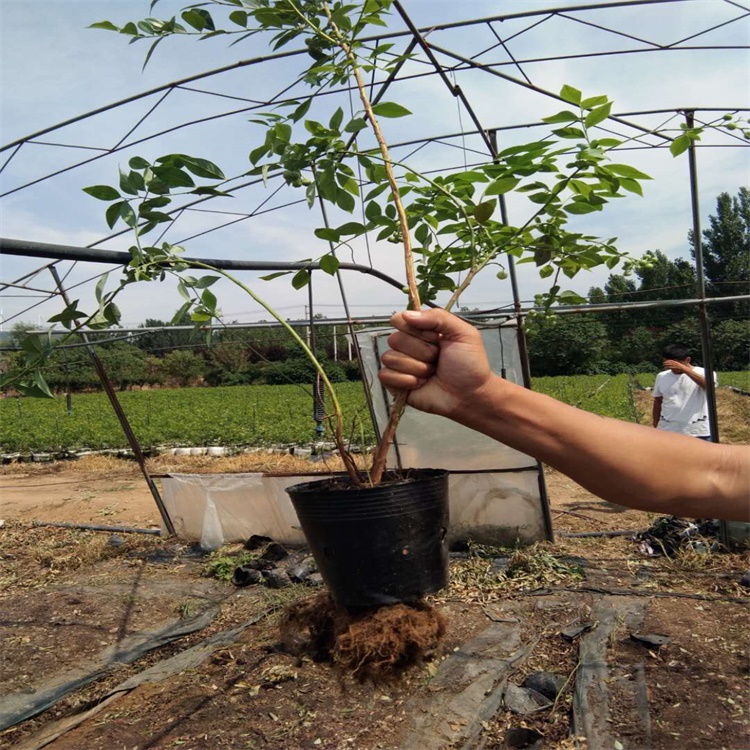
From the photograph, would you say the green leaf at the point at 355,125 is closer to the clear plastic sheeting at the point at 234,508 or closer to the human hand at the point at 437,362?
the human hand at the point at 437,362

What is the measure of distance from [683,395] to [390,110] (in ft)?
14.6

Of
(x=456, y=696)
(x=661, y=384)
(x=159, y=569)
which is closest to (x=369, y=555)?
(x=456, y=696)

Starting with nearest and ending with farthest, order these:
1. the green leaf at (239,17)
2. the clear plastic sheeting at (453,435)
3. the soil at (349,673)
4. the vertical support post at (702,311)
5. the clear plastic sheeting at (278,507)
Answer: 1. the green leaf at (239,17)
2. the soil at (349,673)
3. the vertical support post at (702,311)
4. the clear plastic sheeting at (453,435)
5. the clear plastic sheeting at (278,507)

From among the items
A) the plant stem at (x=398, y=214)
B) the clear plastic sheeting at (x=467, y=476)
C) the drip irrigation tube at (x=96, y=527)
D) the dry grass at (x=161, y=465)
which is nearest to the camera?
the plant stem at (x=398, y=214)

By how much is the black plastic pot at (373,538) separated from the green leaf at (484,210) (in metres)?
0.76

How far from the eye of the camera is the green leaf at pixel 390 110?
65.2 inches

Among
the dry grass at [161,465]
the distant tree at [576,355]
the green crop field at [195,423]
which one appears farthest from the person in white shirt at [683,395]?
the distant tree at [576,355]

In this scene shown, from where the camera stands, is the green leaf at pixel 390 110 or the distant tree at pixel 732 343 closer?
the green leaf at pixel 390 110

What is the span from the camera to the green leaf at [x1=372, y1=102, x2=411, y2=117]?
1.66m

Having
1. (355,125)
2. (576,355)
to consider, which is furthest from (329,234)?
(576,355)

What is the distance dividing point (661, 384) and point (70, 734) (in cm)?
470

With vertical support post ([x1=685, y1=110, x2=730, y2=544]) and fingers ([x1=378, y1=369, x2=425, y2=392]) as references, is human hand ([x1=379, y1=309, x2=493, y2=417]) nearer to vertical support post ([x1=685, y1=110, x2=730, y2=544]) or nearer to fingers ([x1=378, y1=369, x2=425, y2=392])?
fingers ([x1=378, y1=369, x2=425, y2=392])

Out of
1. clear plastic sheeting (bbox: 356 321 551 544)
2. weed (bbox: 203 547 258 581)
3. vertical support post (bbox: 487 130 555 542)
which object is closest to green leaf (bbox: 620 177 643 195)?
vertical support post (bbox: 487 130 555 542)

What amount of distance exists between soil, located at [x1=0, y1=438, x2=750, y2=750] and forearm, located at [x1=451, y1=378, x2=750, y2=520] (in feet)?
4.20
